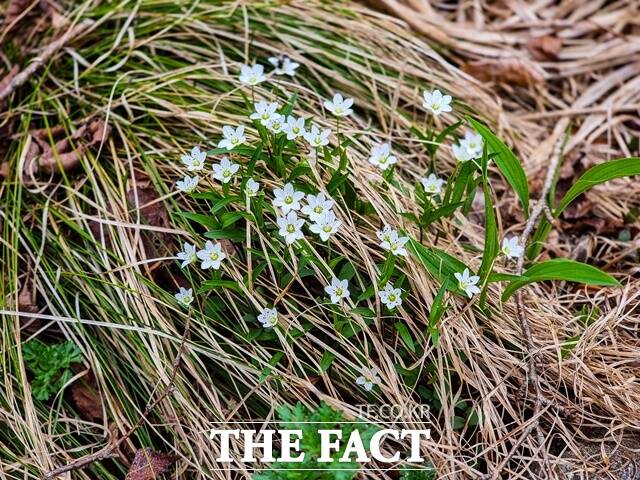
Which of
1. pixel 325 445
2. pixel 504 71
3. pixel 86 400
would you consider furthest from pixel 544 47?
pixel 86 400

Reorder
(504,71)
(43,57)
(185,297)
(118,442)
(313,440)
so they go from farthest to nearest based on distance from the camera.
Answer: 1. (504,71)
2. (43,57)
3. (185,297)
4. (118,442)
5. (313,440)

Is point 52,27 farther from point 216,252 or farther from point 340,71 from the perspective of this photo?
point 216,252

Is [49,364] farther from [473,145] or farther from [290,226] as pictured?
[473,145]

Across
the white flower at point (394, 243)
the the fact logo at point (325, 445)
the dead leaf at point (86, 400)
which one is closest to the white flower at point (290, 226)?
the white flower at point (394, 243)

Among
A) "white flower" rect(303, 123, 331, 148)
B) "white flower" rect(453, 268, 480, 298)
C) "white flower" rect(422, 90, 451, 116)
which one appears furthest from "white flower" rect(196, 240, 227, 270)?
"white flower" rect(422, 90, 451, 116)

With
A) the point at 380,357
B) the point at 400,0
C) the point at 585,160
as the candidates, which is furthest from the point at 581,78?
the point at 380,357
